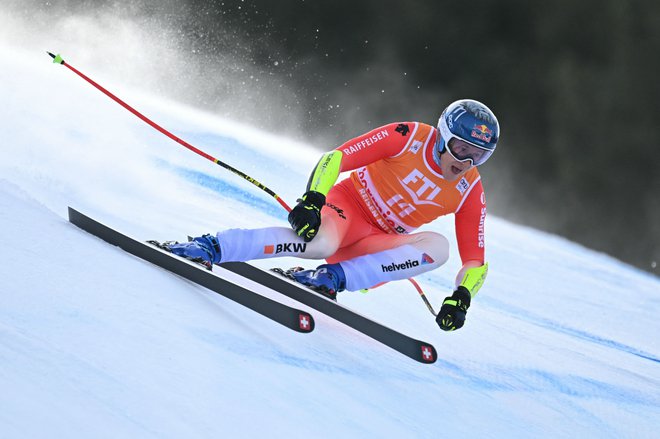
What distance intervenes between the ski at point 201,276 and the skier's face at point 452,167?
3.31 ft

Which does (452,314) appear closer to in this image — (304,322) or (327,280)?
(327,280)

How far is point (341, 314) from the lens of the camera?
3.13 m

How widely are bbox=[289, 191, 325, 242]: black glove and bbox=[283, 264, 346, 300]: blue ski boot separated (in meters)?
0.30

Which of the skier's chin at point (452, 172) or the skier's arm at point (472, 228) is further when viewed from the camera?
the skier's arm at point (472, 228)

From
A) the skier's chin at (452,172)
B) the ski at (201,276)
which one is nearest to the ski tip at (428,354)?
the ski at (201,276)

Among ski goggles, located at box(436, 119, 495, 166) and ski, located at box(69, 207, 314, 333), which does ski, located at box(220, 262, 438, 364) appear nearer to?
ski, located at box(69, 207, 314, 333)

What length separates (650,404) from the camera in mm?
3691

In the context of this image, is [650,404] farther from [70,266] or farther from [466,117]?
[70,266]

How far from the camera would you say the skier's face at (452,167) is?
10.7 ft

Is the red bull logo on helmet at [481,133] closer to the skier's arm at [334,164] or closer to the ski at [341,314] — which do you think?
the skier's arm at [334,164]

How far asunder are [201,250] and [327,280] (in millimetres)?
573

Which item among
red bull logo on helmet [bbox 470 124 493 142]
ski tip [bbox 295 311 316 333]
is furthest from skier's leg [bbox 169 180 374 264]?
red bull logo on helmet [bbox 470 124 493 142]

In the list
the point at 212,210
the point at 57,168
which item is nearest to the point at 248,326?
the point at 57,168

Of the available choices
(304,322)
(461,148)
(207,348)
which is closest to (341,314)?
(304,322)
